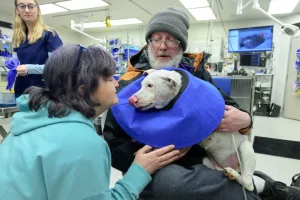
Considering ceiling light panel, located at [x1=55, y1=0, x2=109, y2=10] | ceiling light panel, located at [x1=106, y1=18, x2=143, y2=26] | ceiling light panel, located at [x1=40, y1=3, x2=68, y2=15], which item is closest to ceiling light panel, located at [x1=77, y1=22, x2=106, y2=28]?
ceiling light panel, located at [x1=106, y1=18, x2=143, y2=26]

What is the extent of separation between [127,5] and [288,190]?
4.96 metres

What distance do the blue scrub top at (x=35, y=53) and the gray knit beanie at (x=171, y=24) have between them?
0.75 m

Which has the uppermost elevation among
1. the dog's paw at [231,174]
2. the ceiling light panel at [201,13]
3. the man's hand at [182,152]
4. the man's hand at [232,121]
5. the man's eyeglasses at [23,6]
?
the ceiling light panel at [201,13]

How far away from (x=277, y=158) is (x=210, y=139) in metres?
2.22

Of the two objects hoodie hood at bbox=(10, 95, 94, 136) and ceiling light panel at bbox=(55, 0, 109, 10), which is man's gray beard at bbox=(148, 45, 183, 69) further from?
ceiling light panel at bbox=(55, 0, 109, 10)

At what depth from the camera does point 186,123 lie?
2.79 feet

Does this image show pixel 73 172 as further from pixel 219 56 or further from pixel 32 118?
pixel 219 56

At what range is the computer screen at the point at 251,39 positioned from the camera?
526cm

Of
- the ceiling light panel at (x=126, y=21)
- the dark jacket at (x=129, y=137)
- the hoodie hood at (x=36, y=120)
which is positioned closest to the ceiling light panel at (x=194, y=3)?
the ceiling light panel at (x=126, y=21)

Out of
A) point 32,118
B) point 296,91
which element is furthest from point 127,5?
point 32,118

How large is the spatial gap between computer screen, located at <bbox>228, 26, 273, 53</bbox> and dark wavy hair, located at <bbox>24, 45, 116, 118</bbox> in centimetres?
561

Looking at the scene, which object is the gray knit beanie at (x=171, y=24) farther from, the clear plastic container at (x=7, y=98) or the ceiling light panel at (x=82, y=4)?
the ceiling light panel at (x=82, y=4)

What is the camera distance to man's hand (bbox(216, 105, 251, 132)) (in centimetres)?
93

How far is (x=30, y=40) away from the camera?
5.09 ft
